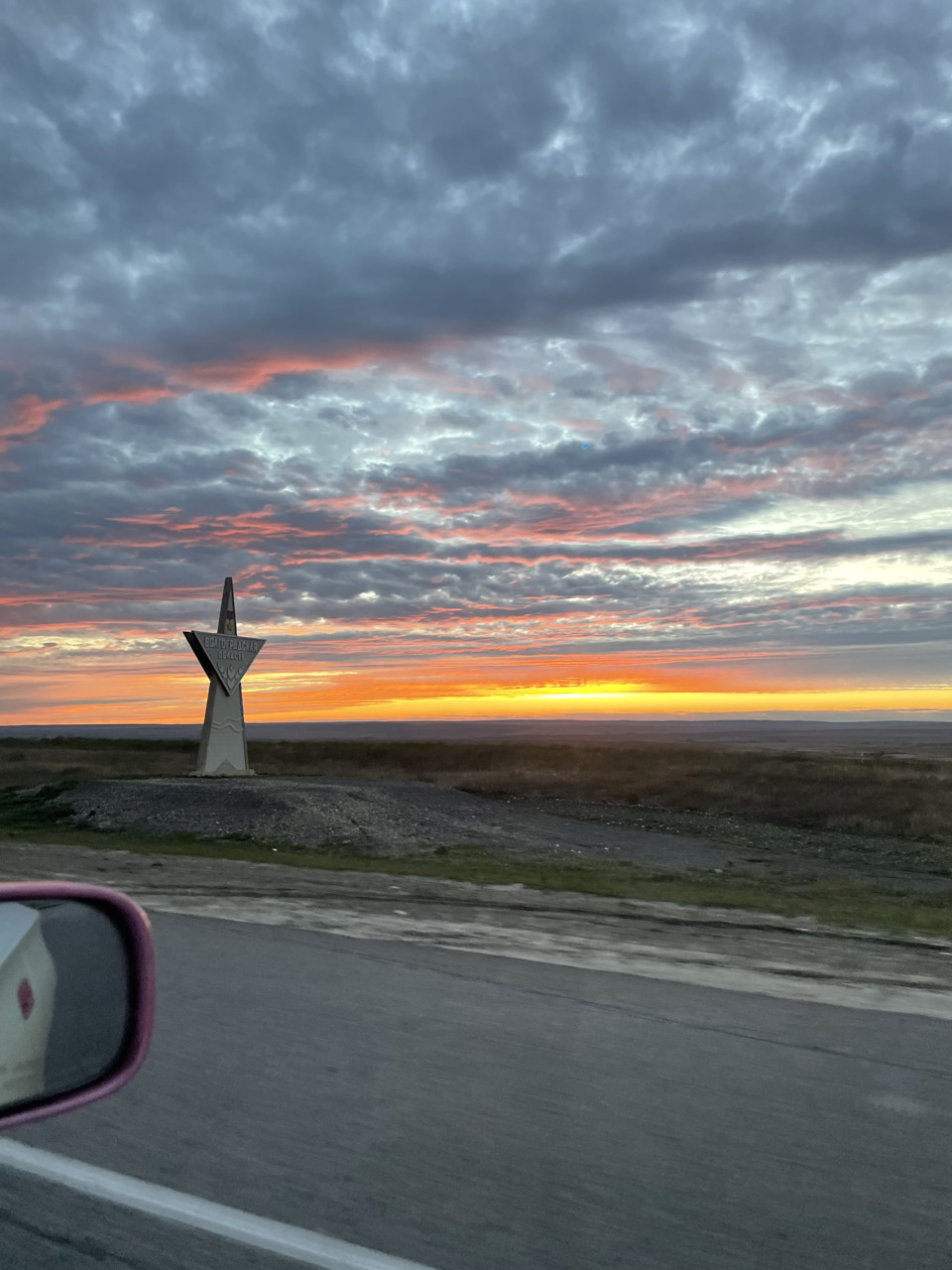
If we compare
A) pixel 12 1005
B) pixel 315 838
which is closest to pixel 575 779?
pixel 315 838

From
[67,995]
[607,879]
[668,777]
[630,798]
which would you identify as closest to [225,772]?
[630,798]

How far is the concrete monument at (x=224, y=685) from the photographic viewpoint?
3231cm

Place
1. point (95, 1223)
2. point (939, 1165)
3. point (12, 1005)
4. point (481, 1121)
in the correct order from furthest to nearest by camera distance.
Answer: point (481, 1121), point (939, 1165), point (95, 1223), point (12, 1005)

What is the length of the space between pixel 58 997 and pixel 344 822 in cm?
2569

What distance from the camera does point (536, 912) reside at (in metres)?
12.7

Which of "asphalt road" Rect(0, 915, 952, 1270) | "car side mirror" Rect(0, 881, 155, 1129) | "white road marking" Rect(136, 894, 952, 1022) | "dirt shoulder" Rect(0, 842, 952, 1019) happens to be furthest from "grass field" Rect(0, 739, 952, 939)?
"car side mirror" Rect(0, 881, 155, 1129)

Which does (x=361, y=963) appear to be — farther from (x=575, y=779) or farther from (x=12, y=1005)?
(x=575, y=779)

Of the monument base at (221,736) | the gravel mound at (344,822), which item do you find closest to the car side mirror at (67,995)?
the gravel mound at (344,822)

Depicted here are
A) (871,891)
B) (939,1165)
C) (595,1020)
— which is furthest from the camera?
(871,891)

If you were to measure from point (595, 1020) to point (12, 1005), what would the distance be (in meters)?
5.28

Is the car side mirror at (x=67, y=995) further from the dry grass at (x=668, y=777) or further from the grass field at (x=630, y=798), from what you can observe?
the dry grass at (x=668, y=777)

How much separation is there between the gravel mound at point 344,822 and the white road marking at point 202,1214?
64.8 ft

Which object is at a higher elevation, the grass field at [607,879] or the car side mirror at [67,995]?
the car side mirror at [67,995]

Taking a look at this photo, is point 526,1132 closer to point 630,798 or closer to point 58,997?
point 58,997
